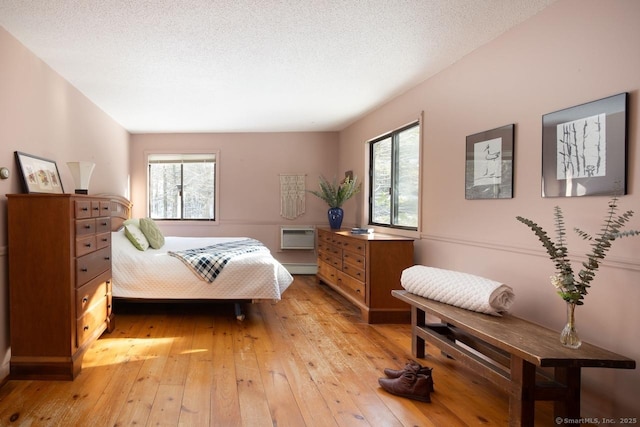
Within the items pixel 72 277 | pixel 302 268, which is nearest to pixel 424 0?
pixel 72 277

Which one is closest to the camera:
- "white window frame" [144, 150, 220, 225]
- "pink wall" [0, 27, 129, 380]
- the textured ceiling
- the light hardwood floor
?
the light hardwood floor

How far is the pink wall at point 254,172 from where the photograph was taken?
5.83 metres

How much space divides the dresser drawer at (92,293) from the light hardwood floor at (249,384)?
0.38 metres

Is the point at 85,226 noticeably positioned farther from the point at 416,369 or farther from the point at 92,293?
the point at 416,369

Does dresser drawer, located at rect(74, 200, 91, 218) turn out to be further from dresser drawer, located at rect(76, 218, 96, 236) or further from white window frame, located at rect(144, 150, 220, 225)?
white window frame, located at rect(144, 150, 220, 225)

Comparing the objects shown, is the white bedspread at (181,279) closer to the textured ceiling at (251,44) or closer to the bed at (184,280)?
the bed at (184,280)

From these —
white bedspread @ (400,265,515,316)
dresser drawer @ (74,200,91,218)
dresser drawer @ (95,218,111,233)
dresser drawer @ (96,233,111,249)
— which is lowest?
white bedspread @ (400,265,515,316)

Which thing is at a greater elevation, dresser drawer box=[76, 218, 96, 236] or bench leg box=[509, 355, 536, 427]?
dresser drawer box=[76, 218, 96, 236]

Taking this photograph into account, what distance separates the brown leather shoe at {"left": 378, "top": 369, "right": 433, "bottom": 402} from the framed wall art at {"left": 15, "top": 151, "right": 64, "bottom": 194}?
2.81 meters

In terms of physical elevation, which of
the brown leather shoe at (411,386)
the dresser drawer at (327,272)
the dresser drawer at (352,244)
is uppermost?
the dresser drawer at (352,244)

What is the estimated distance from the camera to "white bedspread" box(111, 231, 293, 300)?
3.36 meters

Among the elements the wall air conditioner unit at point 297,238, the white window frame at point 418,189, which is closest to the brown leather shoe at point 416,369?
the white window frame at point 418,189

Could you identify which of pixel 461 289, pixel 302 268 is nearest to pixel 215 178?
→ pixel 302 268

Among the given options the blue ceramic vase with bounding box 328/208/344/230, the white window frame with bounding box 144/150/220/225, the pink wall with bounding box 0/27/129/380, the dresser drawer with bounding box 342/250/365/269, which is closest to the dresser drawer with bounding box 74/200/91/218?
the pink wall with bounding box 0/27/129/380
